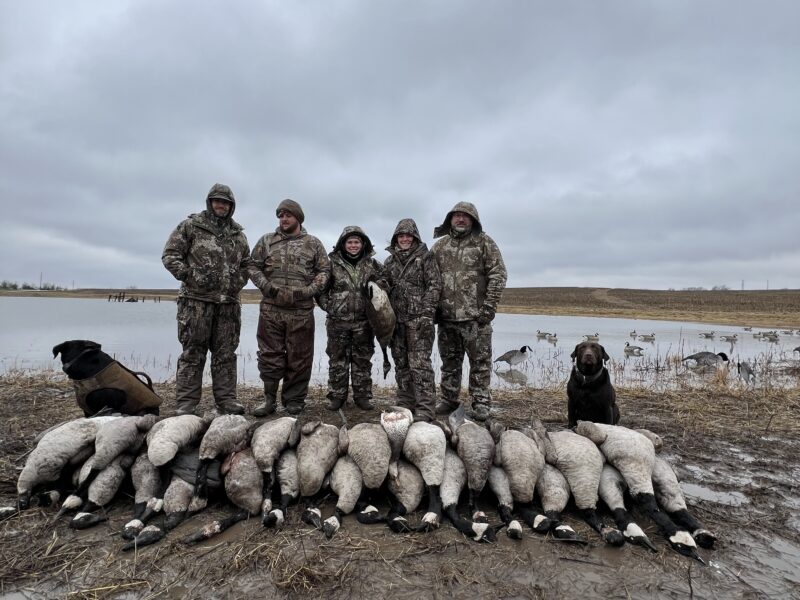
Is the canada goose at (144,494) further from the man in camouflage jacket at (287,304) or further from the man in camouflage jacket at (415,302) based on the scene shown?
the man in camouflage jacket at (415,302)

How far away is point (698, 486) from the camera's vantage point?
411cm

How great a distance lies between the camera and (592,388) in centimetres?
497

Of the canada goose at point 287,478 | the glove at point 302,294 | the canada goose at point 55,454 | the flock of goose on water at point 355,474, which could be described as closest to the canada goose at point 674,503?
the flock of goose on water at point 355,474

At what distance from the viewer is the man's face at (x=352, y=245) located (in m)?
6.15

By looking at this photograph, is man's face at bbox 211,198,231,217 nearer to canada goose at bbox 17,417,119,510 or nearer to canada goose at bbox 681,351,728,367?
canada goose at bbox 17,417,119,510

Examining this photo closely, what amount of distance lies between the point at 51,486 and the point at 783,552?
17.3 feet

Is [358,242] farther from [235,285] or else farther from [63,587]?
[63,587]

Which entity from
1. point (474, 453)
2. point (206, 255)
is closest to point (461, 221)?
point (206, 255)

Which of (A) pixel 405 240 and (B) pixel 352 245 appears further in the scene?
(B) pixel 352 245

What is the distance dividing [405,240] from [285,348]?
6.80ft

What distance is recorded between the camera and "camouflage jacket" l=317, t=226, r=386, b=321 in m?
6.02

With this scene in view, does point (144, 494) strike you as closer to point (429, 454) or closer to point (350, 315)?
point (429, 454)

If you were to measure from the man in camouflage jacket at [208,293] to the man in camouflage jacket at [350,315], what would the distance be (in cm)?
119

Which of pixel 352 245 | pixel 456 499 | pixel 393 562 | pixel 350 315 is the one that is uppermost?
pixel 352 245
